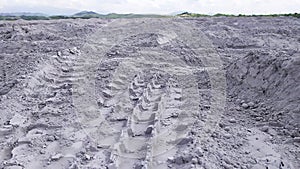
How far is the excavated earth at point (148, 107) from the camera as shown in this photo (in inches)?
157

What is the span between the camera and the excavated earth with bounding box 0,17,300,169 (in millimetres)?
3986

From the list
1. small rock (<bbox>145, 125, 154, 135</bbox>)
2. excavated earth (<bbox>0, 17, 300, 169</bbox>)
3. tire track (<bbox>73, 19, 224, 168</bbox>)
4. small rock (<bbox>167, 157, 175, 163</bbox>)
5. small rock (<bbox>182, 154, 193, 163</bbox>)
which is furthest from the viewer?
small rock (<bbox>145, 125, 154, 135</bbox>)

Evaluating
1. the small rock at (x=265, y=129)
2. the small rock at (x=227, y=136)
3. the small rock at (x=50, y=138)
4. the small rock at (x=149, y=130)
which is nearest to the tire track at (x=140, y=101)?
the small rock at (x=149, y=130)

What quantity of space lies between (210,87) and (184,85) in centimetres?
58

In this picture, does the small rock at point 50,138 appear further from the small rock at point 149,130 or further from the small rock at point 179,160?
the small rock at point 179,160

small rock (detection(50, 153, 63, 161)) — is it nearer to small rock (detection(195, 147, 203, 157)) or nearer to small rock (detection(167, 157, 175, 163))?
small rock (detection(167, 157, 175, 163))

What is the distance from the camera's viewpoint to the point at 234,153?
3.91 m

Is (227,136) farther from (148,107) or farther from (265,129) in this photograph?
(148,107)

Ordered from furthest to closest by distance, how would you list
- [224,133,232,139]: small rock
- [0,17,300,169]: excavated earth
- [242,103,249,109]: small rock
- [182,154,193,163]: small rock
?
[242,103,249,109]: small rock → [224,133,232,139]: small rock → [0,17,300,169]: excavated earth → [182,154,193,163]: small rock

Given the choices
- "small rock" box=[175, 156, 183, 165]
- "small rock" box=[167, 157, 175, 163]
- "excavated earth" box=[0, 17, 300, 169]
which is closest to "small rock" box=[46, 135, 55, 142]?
"excavated earth" box=[0, 17, 300, 169]

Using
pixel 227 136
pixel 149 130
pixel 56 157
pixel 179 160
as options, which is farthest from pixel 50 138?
pixel 227 136

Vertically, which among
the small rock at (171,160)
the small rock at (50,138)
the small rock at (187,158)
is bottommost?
the small rock at (50,138)

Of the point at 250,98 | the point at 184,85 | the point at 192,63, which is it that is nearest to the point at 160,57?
the point at 192,63

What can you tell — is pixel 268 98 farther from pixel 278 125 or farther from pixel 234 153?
pixel 234 153
